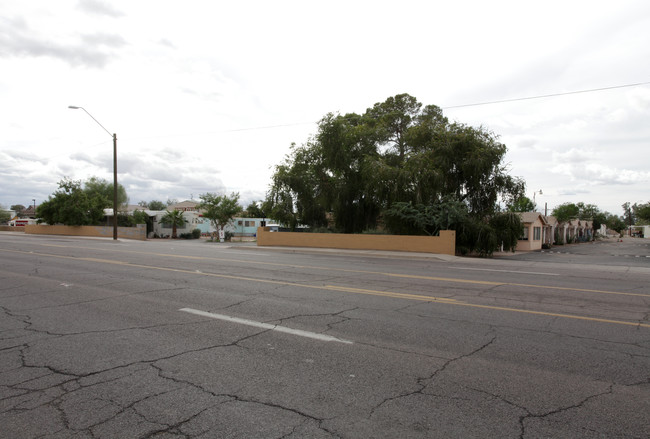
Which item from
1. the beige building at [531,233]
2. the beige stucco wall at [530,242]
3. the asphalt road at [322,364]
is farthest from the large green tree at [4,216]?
the asphalt road at [322,364]

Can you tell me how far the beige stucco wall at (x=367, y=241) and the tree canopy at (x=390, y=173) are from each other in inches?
59.8

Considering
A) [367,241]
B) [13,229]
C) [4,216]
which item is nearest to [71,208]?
[13,229]

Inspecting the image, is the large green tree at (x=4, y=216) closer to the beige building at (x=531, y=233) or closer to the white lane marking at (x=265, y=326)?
the beige building at (x=531, y=233)

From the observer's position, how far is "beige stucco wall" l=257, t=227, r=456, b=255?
2452cm

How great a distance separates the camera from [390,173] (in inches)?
1092

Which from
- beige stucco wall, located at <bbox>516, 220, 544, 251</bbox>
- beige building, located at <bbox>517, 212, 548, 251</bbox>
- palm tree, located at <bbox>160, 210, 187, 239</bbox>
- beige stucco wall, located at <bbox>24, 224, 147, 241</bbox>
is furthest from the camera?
palm tree, located at <bbox>160, 210, 187, 239</bbox>

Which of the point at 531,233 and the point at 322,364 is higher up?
the point at 531,233

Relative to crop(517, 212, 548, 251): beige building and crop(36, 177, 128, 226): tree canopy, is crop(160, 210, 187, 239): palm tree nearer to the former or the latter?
crop(36, 177, 128, 226): tree canopy

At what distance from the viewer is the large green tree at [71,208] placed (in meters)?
52.0

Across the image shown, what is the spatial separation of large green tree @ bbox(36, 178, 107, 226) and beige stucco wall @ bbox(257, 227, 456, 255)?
32575mm

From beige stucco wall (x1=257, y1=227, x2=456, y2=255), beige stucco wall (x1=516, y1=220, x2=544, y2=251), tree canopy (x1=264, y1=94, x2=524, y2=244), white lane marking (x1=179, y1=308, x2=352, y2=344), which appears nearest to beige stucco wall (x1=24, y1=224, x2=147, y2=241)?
tree canopy (x1=264, y1=94, x2=524, y2=244)

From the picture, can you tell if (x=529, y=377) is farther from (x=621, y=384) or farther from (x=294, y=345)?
(x=294, y=345)

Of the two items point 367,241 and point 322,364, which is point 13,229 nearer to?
point 367,241

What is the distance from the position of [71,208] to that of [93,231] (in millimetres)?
4396
